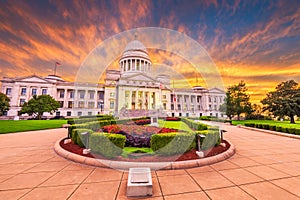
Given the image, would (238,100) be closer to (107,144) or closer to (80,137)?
(107,144)

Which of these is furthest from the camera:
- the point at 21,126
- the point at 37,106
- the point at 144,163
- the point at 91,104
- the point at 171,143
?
the point at 91,104

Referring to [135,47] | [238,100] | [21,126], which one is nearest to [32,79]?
[135,47]

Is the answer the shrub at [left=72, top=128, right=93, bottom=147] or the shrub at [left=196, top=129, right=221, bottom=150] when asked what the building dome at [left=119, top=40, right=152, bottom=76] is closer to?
the shrub at [left=72, top=128, right=93, bottom=147]

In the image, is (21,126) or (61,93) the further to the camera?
(61,93)

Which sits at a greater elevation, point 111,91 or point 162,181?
point 111,91

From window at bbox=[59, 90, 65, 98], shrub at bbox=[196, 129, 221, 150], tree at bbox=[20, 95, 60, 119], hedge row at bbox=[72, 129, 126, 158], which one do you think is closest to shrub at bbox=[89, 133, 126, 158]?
hedge row at bbox=[72, 129, 126, 158]

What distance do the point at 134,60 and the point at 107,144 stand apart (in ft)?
194

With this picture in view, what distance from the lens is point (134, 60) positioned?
60.6 meters

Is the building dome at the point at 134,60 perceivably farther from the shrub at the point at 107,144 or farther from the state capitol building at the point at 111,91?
the shrub at the point at 107,144

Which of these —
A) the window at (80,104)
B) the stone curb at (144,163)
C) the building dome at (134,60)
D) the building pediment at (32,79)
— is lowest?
the stone curb at (144,163)

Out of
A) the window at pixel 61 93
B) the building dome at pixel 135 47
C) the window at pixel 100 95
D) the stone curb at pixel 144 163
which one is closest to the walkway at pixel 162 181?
the stone curb at pixel 144 163

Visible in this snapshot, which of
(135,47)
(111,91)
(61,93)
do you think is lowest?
(61,93)

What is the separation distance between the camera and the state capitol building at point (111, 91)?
52719 mm

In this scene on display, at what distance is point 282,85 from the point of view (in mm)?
44281
